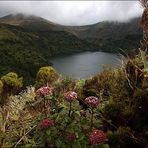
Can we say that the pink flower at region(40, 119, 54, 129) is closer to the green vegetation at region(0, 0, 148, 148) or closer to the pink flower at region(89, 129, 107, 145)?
the green vegetation at region(0, 0, 148, 148)

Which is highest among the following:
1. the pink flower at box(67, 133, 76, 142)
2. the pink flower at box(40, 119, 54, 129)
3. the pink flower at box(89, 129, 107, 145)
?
the pink flower at box(40, 119, 54, 129)

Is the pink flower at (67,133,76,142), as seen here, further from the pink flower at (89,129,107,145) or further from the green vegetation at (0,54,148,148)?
the pink flower at (89,129,107,145)

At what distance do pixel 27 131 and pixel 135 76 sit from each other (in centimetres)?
215

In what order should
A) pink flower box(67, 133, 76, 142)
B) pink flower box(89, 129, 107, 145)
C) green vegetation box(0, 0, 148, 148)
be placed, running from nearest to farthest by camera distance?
pink flower box(89, 129, 107, 145) → pink flower box(67, 133, 76, 142) → green vegetation box(0, 0, 148, 148)

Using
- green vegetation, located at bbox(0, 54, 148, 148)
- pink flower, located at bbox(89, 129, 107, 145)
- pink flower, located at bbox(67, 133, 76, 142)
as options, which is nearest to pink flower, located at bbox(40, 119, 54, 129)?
green vegetation, located at bbox(0, 54, 148, 148)

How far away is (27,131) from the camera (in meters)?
6.91

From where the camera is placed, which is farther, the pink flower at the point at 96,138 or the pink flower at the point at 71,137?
the pink flower at the point at 71,137

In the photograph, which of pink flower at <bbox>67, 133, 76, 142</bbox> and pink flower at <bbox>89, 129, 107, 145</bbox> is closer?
pink flower at <bbox>89, 129, 107, 145</bbox>

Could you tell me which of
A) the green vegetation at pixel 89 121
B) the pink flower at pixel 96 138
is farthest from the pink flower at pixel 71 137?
the pink flower at pixel 96 138

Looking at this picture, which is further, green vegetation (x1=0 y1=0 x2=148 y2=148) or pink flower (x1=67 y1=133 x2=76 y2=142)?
green vegetation (x1=0 y1=0 x2=148 y2=148)

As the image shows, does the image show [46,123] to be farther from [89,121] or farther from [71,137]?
[89,121]

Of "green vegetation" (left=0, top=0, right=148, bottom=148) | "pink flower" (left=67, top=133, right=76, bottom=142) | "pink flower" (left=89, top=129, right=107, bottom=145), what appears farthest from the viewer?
"green vegetation" (left=0, top=0, right=148, bottom=148)

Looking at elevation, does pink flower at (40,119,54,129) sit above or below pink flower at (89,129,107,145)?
above

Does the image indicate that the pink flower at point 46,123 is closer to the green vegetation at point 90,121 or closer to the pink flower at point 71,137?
the green vegetation at point 90,121
